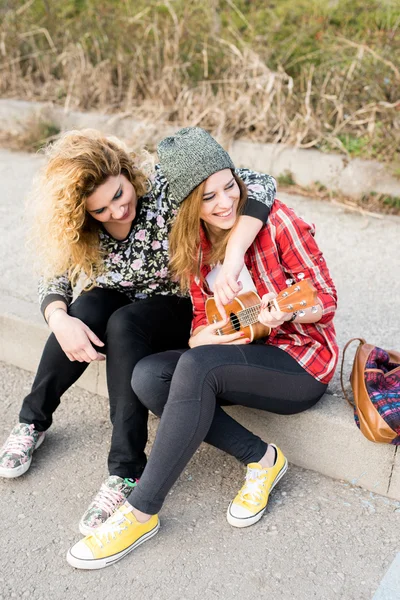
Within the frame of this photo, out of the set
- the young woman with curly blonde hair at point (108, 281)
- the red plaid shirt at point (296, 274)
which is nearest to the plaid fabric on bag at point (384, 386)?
the red plaid shirt at point (296, 274)

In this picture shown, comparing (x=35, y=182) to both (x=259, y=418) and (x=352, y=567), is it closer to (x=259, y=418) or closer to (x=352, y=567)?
(x=259, y=418)

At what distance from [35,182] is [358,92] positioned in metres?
3.14

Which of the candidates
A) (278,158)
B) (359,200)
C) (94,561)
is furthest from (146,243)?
(278,158)

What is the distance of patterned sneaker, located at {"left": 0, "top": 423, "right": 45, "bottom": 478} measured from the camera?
107 inches

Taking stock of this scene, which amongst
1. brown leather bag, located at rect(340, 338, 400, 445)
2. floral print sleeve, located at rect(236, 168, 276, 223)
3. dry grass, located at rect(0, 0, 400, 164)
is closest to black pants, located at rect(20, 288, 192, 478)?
floral print sleeve, located at rect(236, 168, 276, 223)

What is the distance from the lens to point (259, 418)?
279 centimetres

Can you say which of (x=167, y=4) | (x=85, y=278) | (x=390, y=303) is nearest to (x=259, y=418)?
(x=85, y=278)

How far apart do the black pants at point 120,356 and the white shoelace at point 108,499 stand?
68 millimetres

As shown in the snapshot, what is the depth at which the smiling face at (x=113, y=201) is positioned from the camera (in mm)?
2564

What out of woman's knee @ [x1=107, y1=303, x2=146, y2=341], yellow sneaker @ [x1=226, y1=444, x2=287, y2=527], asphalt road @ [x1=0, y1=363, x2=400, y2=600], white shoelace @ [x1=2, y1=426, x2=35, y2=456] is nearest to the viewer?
asphalt road @ [x1=0, y1=363, x2=400, y2=600]

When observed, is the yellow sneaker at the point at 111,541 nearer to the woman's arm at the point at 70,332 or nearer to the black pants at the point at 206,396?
the black pants at the point at 206,396

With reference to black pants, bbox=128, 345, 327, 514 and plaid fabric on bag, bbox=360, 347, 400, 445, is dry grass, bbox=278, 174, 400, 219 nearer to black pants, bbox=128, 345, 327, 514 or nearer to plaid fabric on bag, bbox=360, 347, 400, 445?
plaid fabric on bag, bbox=360, 347, 400, 445

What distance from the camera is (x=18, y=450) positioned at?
278 centimetres

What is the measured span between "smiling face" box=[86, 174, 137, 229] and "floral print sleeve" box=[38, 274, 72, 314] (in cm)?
36
